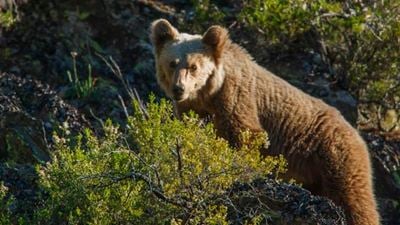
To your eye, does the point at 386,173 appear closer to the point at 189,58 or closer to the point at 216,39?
the point at 216,39

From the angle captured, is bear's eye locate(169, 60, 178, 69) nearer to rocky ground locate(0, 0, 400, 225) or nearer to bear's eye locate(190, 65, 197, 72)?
bear's eye locate(190, 65, 197, 72)

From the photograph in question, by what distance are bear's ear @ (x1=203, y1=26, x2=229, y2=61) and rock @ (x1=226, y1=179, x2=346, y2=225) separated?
184 centimetres

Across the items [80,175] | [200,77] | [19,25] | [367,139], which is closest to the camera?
[80,175]

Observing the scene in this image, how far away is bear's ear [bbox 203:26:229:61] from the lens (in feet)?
27.6

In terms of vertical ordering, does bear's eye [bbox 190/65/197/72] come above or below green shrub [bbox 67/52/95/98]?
above

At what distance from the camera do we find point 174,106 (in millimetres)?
8602

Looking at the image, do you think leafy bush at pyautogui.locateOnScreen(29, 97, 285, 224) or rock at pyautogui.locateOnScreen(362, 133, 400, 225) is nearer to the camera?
leafy bush at pyautogui.locateOnScreen(29, 97, 285, 224)

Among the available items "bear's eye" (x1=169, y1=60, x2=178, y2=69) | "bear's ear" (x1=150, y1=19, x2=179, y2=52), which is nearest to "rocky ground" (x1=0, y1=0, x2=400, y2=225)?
"bear's ear" (x1=150, y1=19, x2=179, y2=52)

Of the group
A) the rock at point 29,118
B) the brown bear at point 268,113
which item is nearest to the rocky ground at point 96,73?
the rock at point 29,118

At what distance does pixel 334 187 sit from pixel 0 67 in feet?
14.4

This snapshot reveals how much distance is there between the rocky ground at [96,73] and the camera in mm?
9781

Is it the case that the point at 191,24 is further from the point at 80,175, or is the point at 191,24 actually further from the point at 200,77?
the point at 80,175

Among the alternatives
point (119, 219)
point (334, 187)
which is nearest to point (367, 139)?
point (334, 187)

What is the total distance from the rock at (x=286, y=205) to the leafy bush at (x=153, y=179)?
239mm
